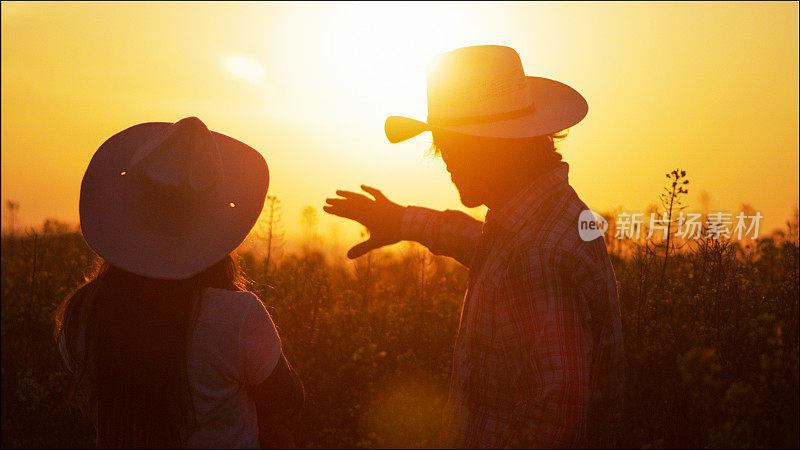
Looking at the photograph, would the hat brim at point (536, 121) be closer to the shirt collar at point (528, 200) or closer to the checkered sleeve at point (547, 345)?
the shirt collar at point (528, 200)

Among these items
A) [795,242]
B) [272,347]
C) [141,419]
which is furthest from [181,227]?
[795,242]

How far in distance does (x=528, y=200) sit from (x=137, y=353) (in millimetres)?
1739

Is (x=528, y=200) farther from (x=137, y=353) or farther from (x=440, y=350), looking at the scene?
(x=440, y=350)

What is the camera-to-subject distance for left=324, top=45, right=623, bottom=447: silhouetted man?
2.19 meters

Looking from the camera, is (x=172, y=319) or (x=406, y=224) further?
(x=406, y=224)

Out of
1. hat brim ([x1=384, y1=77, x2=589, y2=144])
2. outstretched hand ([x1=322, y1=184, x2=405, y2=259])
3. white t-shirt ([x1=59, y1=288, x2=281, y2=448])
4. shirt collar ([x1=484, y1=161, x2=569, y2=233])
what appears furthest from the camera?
outstretched hand ([x1=322, y1=184, x2=405, y2=259])

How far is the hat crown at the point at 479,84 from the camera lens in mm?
2717

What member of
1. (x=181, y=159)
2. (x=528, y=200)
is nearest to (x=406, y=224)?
(x=528, y=200)

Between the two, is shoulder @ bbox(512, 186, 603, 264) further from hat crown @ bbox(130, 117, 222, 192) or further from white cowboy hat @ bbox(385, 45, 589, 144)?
hat crown @ bbox(130, 117, 222, 192)

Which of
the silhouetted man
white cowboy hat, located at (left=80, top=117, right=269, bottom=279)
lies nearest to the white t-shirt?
white cowboy hat, located at (left=80, top=117, right=269, bottom=279)

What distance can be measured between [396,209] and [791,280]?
2842mm

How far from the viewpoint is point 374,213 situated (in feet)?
9.48

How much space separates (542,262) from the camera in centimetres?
225

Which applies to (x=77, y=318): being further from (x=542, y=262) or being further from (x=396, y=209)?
(x=542, y=262)
